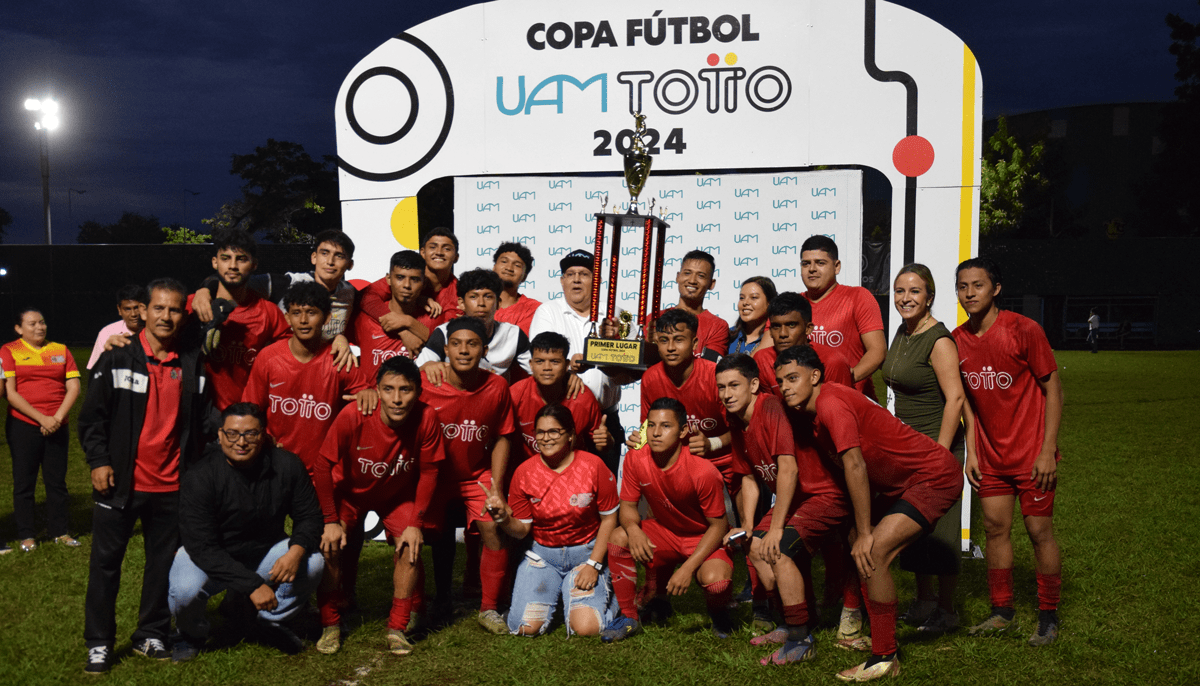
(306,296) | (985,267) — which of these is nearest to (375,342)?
(306,296)

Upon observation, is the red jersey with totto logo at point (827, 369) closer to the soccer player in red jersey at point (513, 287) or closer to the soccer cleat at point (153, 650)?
the soccer player in red jersey at point (513, 287)

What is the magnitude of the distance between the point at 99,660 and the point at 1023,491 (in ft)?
15.9

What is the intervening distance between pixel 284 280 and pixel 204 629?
6.73ft

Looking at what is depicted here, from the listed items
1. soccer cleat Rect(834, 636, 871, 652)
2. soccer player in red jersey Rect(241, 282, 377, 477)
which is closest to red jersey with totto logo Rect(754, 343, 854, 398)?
soccer cleat Rect(834, 636, 871, 652)

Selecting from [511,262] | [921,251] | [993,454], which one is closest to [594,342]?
[511,262]

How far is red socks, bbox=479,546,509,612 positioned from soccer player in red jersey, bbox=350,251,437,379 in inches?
54.2

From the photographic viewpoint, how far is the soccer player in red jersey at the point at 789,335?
15.0 feet

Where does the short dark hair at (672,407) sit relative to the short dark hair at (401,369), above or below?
below

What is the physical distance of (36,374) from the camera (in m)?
6.53

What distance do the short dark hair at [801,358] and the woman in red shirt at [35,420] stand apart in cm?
537

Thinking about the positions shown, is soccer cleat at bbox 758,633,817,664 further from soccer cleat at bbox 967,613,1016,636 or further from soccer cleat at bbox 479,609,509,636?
soccer cleat at bbox 479,609,509,636

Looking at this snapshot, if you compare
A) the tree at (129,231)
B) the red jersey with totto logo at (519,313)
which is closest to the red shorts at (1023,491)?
the red jersey with totto logo at (519,313)

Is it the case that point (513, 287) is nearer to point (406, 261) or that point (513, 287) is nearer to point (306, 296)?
point (406, 261)

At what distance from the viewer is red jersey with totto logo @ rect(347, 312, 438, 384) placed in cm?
544
